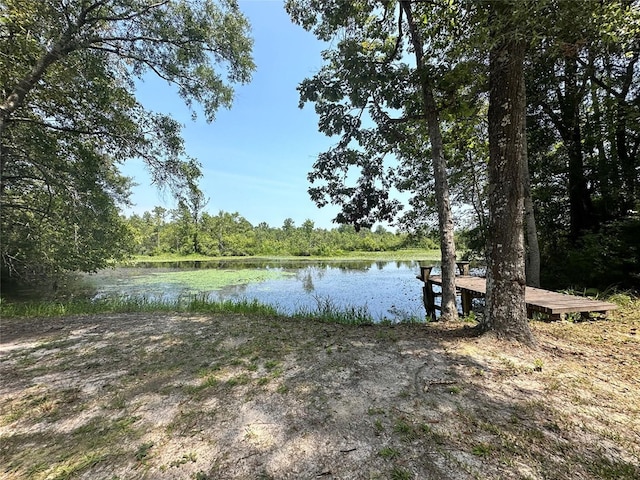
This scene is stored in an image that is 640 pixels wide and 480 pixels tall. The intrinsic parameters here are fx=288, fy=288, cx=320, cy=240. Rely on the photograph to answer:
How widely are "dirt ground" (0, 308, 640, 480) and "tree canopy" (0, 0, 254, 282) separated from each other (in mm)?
4308

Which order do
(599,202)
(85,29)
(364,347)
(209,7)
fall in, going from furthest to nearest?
(599,202) < (209,7) < (85,29) < (364,347)

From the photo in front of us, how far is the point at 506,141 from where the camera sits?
10.3ft

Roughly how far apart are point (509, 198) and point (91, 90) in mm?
7339

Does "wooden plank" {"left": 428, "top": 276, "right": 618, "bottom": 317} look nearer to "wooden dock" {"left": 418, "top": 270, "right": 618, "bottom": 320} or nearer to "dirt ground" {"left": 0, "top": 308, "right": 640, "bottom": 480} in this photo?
"wooden dock" {"left": 418, "top": 270, "right": 618, "bottom": 320}

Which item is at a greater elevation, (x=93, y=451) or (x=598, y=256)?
(x=598, y=256)

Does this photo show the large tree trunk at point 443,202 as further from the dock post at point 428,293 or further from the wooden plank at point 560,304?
the dock post at point 428,293

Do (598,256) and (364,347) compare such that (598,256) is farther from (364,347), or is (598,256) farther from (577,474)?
(577,474)

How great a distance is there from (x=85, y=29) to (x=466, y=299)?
9.54 meters

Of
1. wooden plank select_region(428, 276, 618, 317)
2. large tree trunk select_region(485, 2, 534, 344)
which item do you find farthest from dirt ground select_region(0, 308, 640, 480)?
wooden plank select_region(428, 276, 618, 317)

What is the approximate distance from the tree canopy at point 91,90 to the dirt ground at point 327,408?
14.1 feet

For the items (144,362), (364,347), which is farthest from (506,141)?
(144,362)

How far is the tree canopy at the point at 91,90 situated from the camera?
4.93m

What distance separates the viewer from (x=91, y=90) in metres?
5.57

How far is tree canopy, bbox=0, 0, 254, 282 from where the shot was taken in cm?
493
